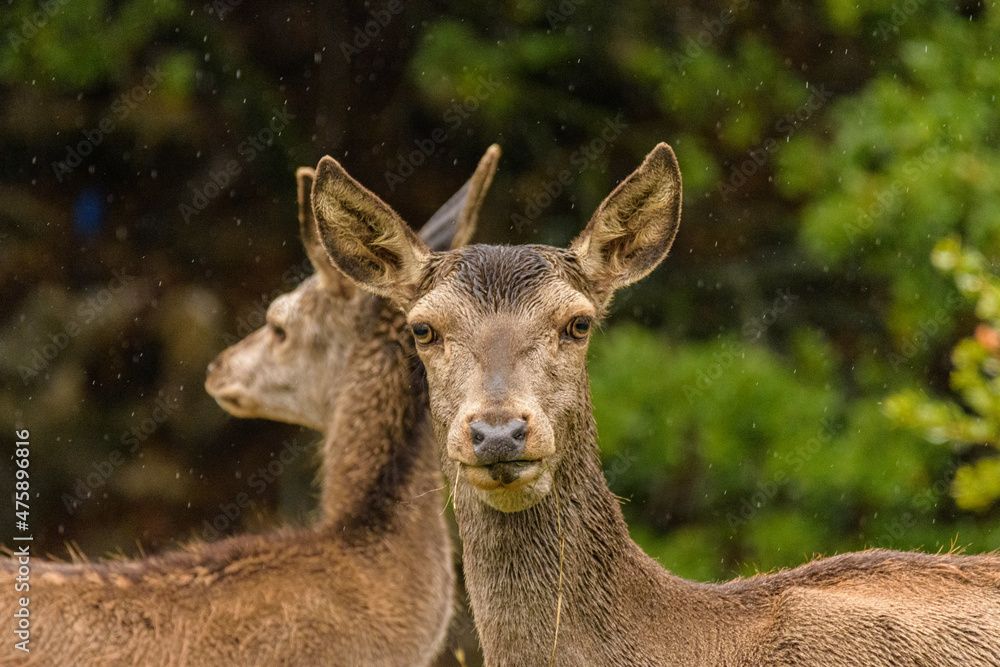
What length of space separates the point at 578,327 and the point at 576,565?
69 cm

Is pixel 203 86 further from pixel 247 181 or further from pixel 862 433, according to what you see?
pixel 862 433

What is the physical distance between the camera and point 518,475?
3287 millimetres

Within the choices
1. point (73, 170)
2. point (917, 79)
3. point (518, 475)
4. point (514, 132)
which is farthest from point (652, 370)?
point (518, 475)

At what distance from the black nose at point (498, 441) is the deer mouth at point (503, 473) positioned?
0.04 metres

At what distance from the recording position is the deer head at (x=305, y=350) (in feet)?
19.6

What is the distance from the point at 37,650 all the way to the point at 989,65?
25.0 ft

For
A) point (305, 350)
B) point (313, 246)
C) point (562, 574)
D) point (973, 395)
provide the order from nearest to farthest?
point (562, 574) < point (973, 395) < point (313, 246) < point (305, 350)

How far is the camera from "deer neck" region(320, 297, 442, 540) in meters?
5.54

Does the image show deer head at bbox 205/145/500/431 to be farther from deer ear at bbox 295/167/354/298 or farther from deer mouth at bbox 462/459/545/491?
deer mouth at bbox 462/459/545/491

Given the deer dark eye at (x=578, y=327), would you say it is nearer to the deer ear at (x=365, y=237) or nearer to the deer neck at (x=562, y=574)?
the deer neck at (x=562, y=574)

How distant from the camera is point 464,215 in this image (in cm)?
568

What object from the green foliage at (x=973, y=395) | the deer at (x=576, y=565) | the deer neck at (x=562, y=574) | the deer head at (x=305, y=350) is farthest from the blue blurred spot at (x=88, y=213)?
the deer neck at (x=562, y=574)

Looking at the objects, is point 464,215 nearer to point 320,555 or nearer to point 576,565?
point 320,555

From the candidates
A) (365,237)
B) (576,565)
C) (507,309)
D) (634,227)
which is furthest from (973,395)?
(365,237)
